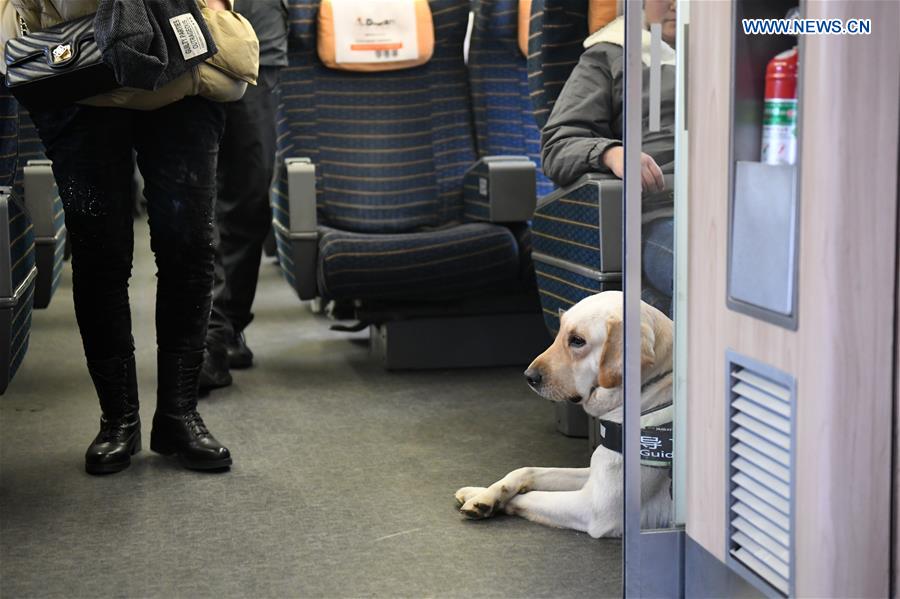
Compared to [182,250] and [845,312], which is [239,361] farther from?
[845,312]

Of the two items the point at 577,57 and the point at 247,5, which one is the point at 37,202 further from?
the point at 577,57

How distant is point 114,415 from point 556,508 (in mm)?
1116

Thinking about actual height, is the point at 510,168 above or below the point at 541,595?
above

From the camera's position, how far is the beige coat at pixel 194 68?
8.11 ft

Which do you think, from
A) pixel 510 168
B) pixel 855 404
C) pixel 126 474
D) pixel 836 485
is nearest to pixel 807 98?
pixel 855 404

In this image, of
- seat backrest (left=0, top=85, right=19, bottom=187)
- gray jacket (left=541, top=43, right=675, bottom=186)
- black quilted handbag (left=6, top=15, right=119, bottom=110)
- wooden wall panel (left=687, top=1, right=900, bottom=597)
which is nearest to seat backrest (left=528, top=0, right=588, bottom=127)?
gray jacket (left=541, top=43, right=675, bottom=186)

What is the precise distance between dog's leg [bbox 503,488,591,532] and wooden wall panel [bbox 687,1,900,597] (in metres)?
0.82

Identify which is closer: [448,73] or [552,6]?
[552,6]

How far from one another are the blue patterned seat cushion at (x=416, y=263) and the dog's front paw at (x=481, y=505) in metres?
1.38

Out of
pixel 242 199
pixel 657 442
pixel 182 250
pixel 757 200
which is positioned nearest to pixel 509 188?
pixel 242 199

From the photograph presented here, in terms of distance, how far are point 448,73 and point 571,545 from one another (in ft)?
7.65

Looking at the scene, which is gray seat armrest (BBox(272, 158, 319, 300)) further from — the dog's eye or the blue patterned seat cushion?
the dog's eye

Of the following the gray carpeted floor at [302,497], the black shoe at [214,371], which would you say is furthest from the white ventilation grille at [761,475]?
the black shoe at [214,371]

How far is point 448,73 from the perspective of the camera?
4254 millimetres
